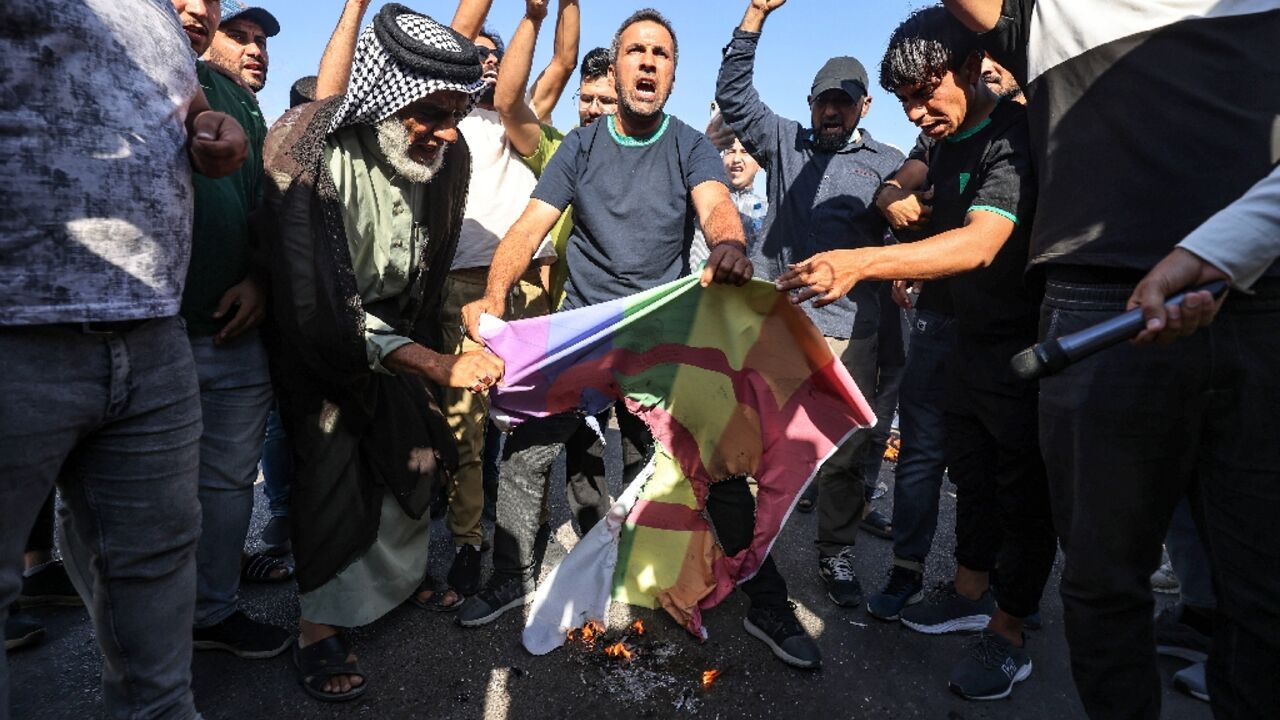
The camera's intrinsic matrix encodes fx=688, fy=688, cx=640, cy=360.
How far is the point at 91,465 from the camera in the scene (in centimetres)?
147

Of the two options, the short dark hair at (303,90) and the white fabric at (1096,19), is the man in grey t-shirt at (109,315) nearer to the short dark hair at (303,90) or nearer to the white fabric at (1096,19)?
the white fabric at (1096,19)

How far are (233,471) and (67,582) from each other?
1088 millimetres

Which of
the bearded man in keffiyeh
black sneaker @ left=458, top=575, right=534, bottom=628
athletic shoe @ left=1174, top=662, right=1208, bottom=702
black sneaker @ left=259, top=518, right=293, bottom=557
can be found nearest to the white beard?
the bearded man in keffiyeh

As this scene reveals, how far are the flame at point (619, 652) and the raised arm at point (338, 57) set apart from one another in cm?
269

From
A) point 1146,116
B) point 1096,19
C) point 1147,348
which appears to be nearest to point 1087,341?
point 1147,348

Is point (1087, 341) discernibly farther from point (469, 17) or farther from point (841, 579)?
point (469, 17)

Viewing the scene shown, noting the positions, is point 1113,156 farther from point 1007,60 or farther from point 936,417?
point 936,417

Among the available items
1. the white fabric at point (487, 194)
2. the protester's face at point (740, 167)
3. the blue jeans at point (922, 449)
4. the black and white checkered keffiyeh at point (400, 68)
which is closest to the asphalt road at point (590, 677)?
the blue jeans at point (922, 449)

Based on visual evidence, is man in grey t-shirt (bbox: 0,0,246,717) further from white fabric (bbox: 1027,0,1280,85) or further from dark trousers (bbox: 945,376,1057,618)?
dark trousers (bbox: 945,376,1057,618)

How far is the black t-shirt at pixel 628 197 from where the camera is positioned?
9.09 ft

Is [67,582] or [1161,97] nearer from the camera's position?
[1161,97]

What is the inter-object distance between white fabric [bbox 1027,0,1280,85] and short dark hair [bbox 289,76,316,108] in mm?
3464

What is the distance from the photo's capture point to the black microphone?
1.32 m

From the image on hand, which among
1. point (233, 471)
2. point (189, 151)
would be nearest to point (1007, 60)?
point (189, 151)
